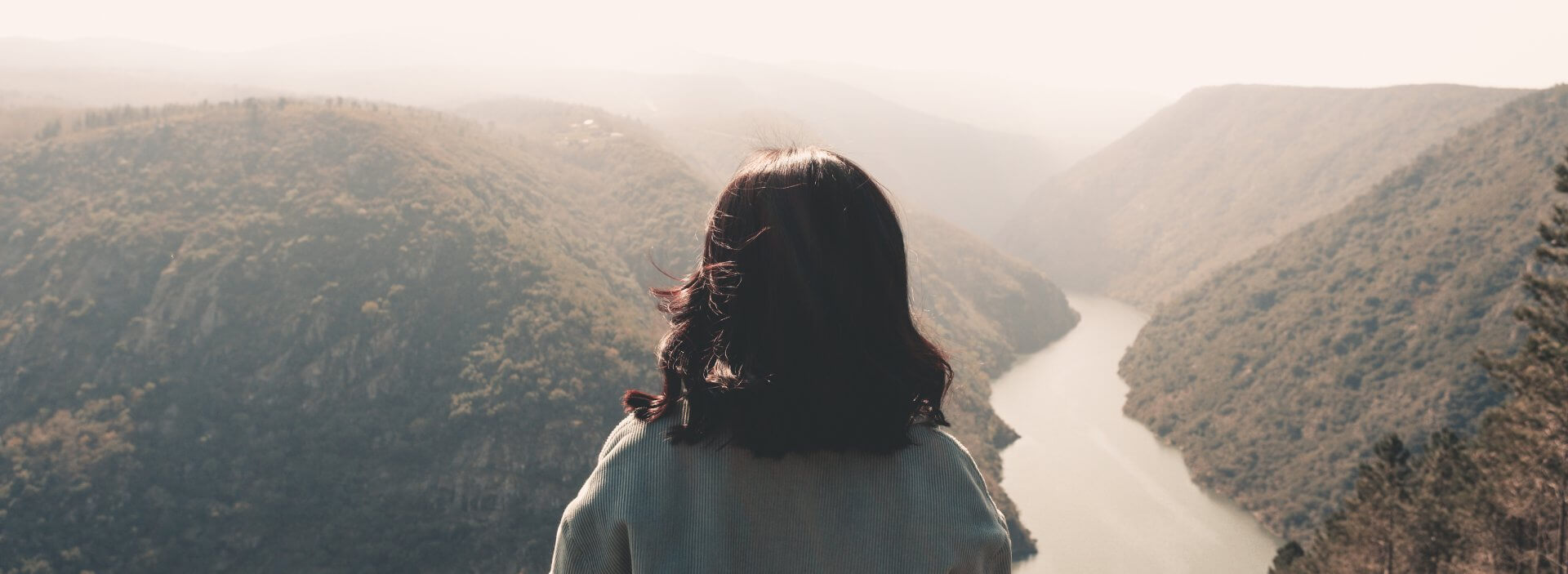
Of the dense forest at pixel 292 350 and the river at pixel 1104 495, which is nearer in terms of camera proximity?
the dense forest at pixel 292 350

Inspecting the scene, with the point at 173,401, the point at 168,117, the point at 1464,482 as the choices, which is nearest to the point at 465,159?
the point at 168,117

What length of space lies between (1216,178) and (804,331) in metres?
125

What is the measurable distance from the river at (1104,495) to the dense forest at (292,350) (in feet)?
8.59

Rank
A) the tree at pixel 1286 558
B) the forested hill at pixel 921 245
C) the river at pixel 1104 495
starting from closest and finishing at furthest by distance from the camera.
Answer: the tree at pixel 1286 558 < the river at pixel 1104 495 < the forested hill at pixel 921 245

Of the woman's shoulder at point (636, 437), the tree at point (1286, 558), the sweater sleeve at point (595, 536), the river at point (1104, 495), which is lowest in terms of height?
the river at point (1104, 495)

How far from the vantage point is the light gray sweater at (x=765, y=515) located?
119cm

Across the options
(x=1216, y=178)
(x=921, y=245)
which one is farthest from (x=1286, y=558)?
(x=1216, y=178)

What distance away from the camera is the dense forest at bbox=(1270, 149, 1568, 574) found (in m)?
11.1

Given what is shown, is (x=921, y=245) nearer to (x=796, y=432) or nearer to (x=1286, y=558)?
(x=1286, y=558)

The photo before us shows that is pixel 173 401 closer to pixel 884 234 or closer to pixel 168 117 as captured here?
pixel 168 117

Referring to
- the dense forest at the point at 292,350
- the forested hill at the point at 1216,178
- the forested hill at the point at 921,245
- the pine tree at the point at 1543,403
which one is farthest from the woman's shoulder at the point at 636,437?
the forested hill at the point at 1216,178

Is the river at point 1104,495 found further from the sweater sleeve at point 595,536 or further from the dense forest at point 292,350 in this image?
the sweater sleeve at point 595,536

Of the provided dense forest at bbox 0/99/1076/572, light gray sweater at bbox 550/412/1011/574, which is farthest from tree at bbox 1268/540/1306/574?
light gray sweater at bbox 550/412/1011/574

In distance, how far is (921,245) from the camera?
7625 cm
